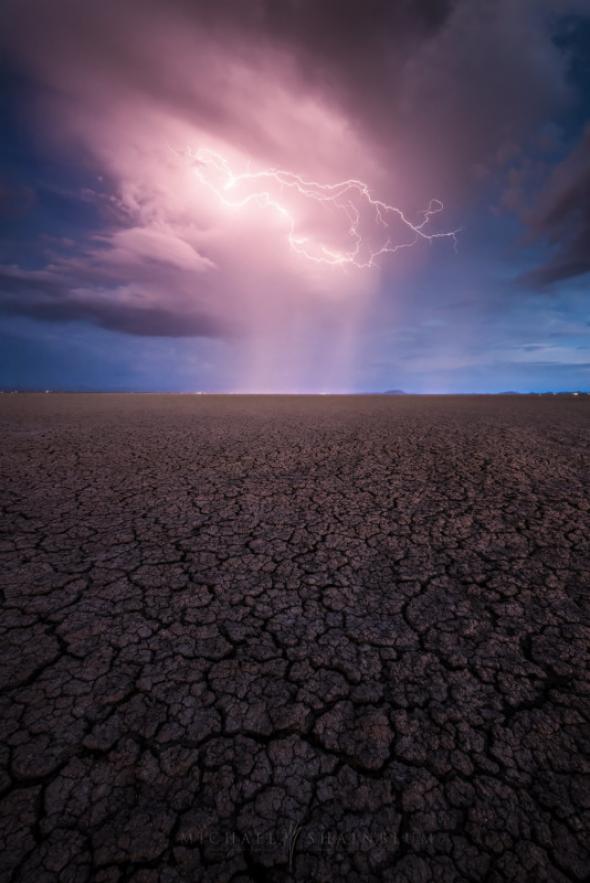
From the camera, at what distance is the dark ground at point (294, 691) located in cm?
110

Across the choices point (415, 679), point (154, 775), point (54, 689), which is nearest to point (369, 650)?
point (415, 679)

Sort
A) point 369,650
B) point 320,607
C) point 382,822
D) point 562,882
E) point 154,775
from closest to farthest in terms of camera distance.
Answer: point 562,882
point 382,822
point 154,775
point 369,650
point 320,607

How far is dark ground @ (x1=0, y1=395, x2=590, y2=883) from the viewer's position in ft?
3.60

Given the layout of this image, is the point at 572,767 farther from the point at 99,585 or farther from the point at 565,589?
the point at 99,585

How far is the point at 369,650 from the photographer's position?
6.11 ft

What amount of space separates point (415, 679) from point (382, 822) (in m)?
0.60

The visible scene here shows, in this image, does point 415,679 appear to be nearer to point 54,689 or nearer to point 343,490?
point 54,689

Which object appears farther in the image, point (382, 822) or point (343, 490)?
point (343, 490)

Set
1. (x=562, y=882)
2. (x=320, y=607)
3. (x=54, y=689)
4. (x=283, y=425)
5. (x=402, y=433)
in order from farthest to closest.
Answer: (x=283, y=425) → (x=402, y=433) → (x=320, y=607) → (x=54, y=689) → (x=562, y=882)

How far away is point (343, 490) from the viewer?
4207 millimetres

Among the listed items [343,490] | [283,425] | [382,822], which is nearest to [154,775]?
[382,822]

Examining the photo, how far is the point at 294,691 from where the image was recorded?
5.32ft

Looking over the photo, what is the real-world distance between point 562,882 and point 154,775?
4.06 feet

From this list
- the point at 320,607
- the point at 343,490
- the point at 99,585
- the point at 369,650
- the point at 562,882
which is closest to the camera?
the point at 562,882
